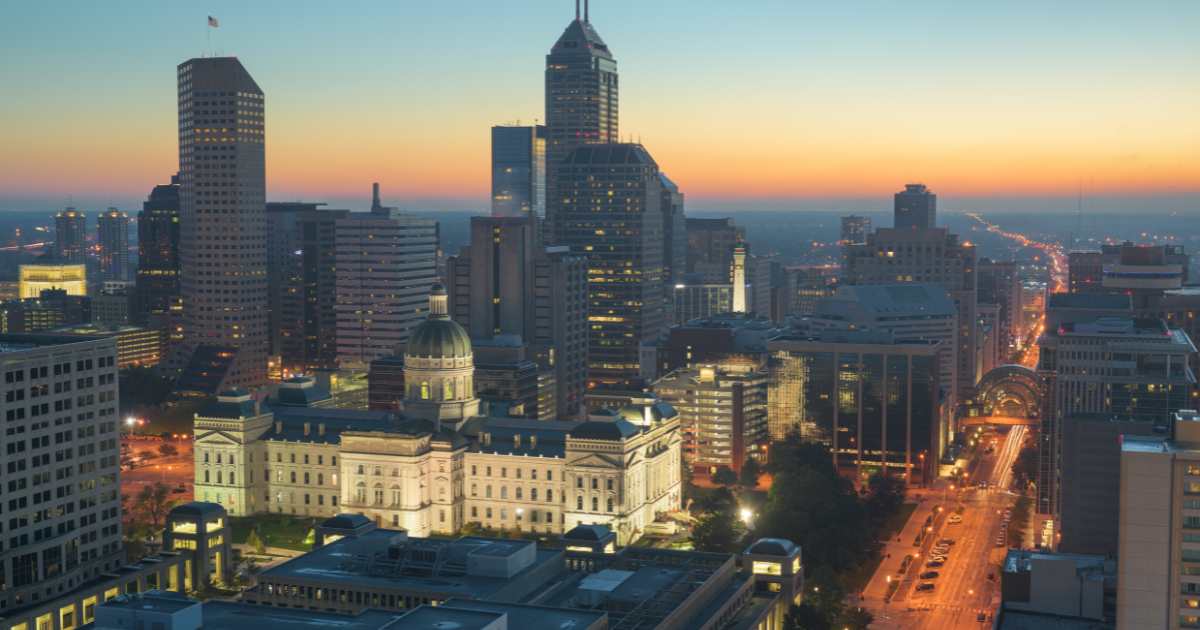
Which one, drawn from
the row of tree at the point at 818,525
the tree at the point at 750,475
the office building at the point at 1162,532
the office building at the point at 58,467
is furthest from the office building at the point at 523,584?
the tree at the point at 750,475

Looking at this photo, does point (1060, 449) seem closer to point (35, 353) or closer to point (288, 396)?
point (288, 396)

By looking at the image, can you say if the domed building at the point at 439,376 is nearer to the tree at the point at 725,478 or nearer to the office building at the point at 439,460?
the office building at the point at 439,460

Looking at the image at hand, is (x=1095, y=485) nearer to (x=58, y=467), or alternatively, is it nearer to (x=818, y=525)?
(x=818, y=525)

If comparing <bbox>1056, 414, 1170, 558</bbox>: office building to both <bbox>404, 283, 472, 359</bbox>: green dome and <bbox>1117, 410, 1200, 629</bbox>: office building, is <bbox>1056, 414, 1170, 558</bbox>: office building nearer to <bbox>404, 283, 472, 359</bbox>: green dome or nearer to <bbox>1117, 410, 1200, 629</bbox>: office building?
<bbox>1117, 410, 1200, 629</bbox>: office building

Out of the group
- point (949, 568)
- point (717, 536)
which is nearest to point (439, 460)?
point (717, 536)

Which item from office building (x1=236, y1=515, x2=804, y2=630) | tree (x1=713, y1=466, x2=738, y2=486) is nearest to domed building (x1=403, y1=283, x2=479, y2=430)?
tree (x1=713, y1=466, x2=738, y2=486)
